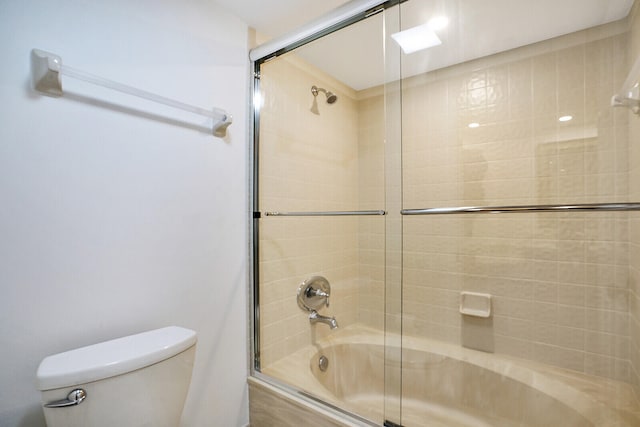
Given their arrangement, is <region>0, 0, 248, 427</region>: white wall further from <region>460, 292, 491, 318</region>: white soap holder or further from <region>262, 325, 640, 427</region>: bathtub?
<region>460, 292, 491, 318</region>: white soap holder

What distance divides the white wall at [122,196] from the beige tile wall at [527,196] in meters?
0.92

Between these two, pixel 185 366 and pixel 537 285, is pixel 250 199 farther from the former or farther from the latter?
pixel 537 285

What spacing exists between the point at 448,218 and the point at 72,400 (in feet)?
5.47

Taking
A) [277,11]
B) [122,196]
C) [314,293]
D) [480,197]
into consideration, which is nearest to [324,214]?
[314,293]

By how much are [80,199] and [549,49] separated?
201 cm

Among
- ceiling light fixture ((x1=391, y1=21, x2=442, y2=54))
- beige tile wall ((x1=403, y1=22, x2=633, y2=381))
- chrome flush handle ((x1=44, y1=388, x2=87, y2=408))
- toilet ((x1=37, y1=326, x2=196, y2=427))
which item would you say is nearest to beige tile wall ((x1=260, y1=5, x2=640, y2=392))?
beige tile wall ((x1=403, y1=22, x2=633, y2=381))

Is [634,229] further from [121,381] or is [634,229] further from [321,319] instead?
[121,381]

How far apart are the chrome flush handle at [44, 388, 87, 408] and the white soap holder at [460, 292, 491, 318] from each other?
1647 millimetres

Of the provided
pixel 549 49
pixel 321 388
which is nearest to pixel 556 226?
pixel 549 49

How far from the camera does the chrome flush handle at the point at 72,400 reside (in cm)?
84

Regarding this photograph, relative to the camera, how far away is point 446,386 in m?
1.59

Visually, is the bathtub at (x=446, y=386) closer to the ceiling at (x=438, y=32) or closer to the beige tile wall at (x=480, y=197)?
the beige tile wall at (x=480, y=197)

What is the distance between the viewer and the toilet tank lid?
0.85 m

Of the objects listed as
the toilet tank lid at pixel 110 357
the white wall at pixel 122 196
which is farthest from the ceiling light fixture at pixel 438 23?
the toilet tank lid at pixel 110 357
